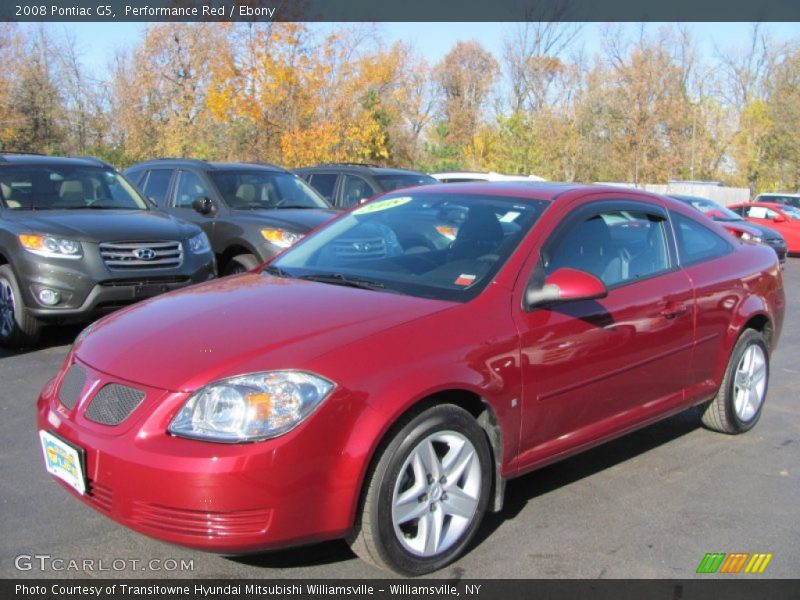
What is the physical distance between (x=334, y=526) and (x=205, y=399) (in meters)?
A: 0.68

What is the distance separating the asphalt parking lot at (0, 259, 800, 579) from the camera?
343 centimetres

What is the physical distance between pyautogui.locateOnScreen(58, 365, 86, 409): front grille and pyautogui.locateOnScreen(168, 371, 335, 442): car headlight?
0.66 meters

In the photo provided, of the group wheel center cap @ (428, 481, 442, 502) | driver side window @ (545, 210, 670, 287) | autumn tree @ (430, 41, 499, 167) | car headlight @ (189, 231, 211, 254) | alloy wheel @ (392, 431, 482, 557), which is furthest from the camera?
autumn tree @ (430, 41, 499, 167)

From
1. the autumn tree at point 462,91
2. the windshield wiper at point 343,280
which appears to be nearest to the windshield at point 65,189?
the windshield wiper at point 343,280

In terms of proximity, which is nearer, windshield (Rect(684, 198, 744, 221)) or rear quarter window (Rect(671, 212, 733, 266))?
rear quarter window (Rect(671, 212, 733, 266))

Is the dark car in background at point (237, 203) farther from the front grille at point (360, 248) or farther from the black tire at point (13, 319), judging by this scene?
the front grille at point (360, 248)

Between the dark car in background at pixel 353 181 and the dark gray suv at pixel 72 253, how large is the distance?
4348 mm

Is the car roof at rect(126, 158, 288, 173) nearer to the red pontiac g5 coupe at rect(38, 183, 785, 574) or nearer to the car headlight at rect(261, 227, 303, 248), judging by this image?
the car headlight at rect(261, 227, 303, 248)

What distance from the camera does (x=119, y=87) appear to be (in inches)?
1470

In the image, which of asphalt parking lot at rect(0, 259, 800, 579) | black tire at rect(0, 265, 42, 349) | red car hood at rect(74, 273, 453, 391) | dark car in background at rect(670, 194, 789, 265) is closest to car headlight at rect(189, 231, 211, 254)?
black tire at rect(0, 265, 42, 349)

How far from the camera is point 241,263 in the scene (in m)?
9.20

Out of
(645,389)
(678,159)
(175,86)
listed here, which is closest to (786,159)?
(678,159)
